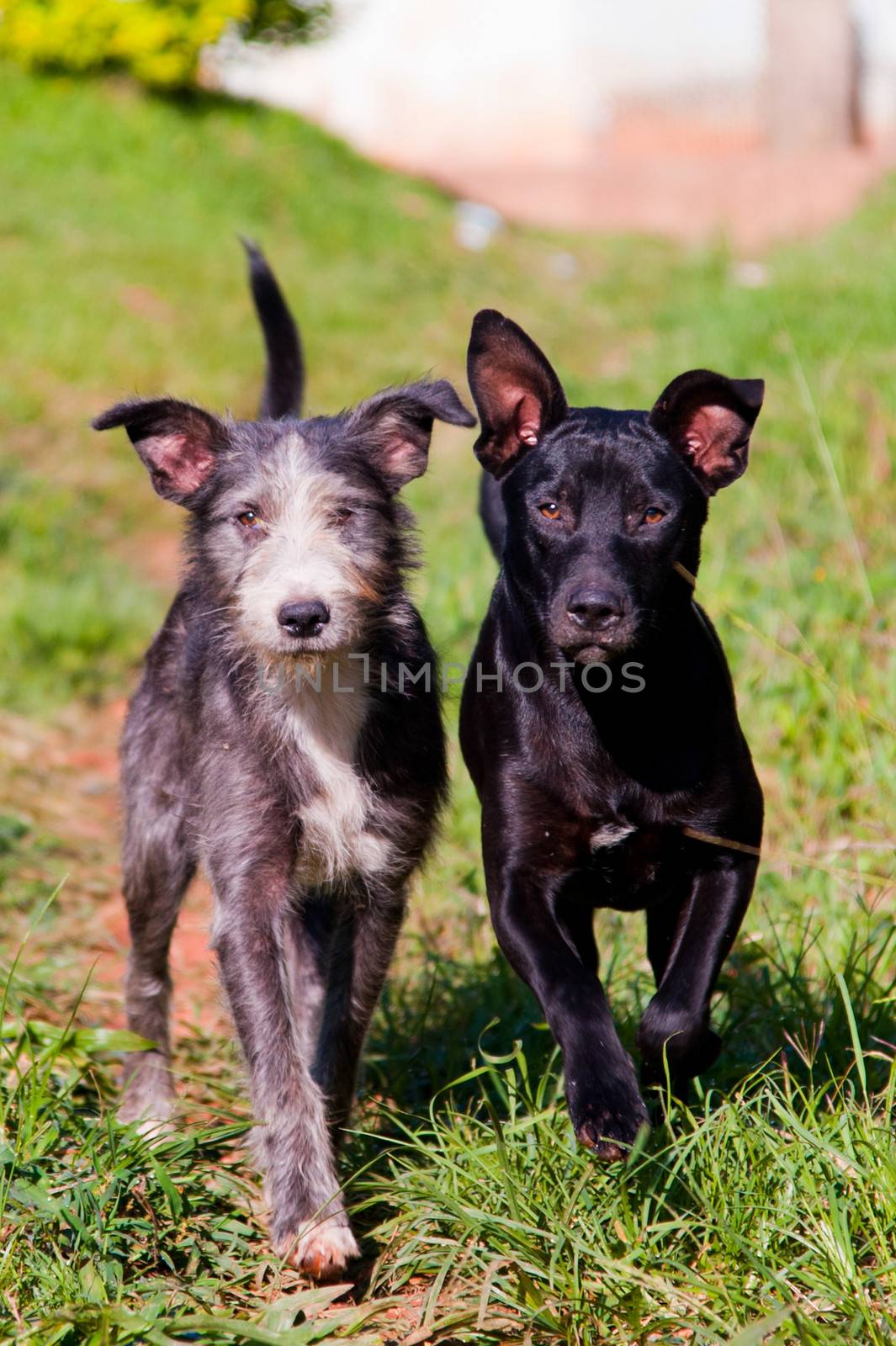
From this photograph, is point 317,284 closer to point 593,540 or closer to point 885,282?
point 885,282

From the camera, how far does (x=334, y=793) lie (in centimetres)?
362

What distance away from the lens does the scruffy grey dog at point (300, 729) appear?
341 centimetres

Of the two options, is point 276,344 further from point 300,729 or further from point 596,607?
point 596,607

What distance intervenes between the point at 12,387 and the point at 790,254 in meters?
6.91

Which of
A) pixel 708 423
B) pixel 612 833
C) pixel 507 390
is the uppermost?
pixel 507 390

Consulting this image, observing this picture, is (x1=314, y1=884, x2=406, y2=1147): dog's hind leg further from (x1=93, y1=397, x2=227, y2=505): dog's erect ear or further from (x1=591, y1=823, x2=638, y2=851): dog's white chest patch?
(x1=93, y1=397, x2=227, y2=505): dog's erect ear

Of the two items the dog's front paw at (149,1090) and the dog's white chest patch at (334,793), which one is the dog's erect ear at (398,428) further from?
the dog's front paw at (149,1090)

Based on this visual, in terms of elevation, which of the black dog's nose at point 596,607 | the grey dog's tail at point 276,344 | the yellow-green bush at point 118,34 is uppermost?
the yellow-green bush at point 118,34

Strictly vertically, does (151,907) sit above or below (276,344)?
below

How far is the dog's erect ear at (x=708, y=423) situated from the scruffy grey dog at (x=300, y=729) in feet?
1.61

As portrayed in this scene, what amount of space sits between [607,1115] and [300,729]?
1.26 meters

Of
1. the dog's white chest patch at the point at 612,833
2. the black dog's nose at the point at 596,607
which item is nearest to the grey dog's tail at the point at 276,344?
the black dog's nose at the point at 596,607

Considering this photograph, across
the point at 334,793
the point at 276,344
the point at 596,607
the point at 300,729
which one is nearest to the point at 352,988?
the point at 334,793

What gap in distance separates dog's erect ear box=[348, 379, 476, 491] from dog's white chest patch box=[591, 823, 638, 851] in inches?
44.3
